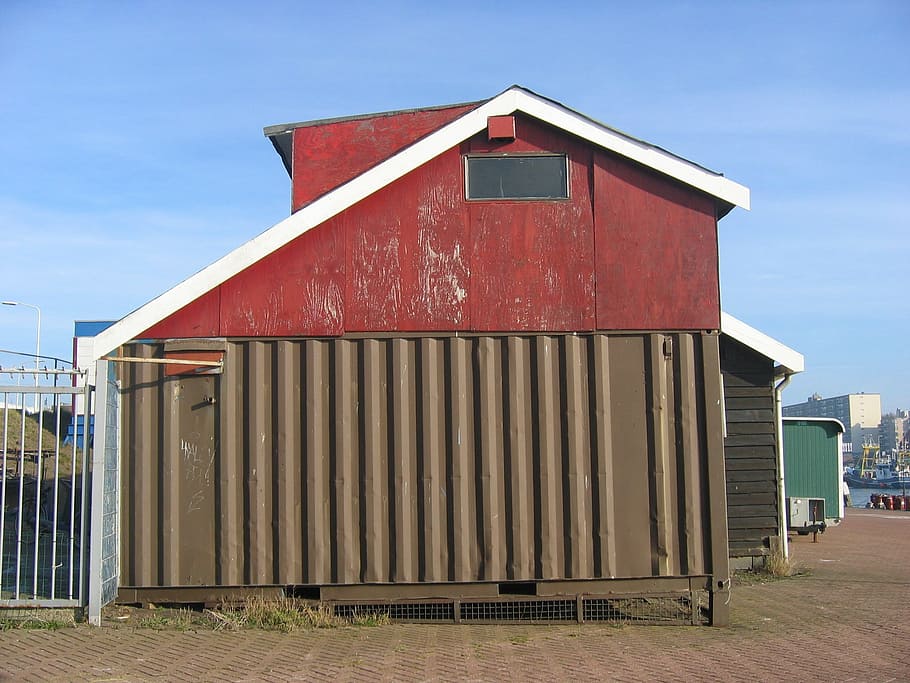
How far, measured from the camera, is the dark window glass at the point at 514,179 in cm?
1037

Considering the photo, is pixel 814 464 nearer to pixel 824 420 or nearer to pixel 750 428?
pixel 824 420

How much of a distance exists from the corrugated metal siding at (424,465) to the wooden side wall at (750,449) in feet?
15.9

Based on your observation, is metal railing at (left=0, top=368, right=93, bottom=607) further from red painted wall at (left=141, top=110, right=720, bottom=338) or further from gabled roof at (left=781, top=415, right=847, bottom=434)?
gabled roof at (left=781, top=415, right=847, bottom=434)

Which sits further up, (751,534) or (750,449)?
(750,449)

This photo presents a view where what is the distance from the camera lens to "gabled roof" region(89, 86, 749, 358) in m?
9.86

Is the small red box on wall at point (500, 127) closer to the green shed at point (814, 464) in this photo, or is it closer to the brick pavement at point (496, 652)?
the brick pavement at point (496, 652)

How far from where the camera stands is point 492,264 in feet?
33.6

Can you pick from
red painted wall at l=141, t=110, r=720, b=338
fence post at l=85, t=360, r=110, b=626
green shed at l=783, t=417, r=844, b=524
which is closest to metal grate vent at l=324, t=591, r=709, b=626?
fence post at l=85, t=360, r=110, b=626

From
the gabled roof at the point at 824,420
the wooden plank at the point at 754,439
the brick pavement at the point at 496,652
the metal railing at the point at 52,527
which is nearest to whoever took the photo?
the brick pavement at the point at 496,652

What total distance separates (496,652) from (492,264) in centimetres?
413

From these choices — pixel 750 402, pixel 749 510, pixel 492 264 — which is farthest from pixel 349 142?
pixel 749 510

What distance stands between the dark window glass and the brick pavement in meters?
4.79

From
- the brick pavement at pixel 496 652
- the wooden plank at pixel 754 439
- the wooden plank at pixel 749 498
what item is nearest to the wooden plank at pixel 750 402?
the wooden plank at pixel 754 439

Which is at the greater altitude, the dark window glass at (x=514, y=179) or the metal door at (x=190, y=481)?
the dark window glass at (x=514, y=179)
